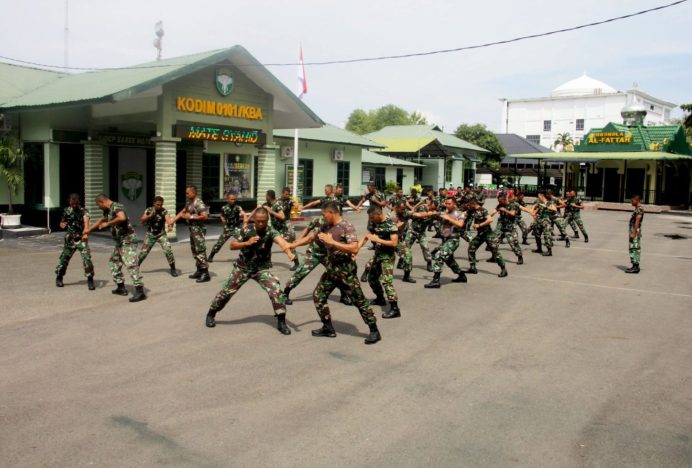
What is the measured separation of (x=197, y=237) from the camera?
11.8 m

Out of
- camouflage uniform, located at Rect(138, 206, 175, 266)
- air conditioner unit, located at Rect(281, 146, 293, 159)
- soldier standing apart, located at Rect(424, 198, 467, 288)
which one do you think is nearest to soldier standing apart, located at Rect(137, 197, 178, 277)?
camouflage uniform, located at Rect(138, 206, 175, 266)

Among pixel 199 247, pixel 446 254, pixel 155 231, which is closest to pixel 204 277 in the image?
pixel 199 247

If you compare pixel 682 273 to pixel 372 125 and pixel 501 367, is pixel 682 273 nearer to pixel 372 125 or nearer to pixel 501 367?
pixel 501 367

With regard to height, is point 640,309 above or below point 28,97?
below

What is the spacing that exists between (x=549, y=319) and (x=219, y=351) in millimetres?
4957

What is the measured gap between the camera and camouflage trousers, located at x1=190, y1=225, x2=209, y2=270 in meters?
11.6

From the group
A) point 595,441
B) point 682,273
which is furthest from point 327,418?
point 682,273

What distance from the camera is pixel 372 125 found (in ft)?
346

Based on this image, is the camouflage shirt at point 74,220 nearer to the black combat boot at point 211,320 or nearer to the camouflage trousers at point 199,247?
the camouflage trousers at point 199,247

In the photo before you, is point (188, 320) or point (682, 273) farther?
point (682, 273)

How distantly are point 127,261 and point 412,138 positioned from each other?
40.3m

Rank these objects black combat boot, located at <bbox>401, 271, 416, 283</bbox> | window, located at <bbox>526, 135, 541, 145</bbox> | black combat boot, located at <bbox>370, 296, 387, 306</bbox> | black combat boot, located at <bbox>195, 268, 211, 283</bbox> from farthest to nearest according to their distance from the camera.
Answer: window, located at <bbox>526, 135, 541, 145</bbox>
black combat boot, located at <bbox>401, 271, 416, 283</bbox>
black combat boot, located at <bbox>195, 268, 211, 283</bbox>
black combat boot, located at <bbox>370, 296, 387, 306</bbox>

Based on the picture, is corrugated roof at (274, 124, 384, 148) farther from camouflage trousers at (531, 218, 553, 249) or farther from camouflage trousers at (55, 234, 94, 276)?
camouflage trousers at (55, 234, 94, 276)

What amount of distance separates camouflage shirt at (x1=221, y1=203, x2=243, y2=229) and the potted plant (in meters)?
8.35
